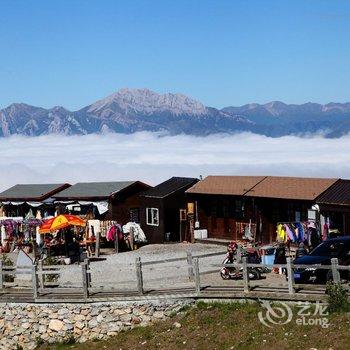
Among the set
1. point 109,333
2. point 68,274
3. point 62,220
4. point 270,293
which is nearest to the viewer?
point 270,293

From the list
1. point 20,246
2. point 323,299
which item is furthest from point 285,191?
point 323,299

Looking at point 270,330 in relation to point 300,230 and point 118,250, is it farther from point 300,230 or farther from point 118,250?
point 118,250

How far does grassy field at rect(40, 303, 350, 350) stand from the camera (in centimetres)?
2053

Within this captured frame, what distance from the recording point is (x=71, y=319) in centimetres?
2612

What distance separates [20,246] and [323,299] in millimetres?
28590

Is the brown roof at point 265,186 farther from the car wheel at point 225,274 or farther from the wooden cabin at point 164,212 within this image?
the car wheel at point 225,274

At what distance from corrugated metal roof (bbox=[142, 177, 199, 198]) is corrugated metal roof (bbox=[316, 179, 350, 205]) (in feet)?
41.6

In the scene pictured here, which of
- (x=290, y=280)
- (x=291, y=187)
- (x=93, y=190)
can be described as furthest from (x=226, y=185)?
(x=290, y=280)

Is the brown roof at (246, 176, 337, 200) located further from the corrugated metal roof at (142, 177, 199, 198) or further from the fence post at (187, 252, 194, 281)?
the fence post at (187, 252, 194, 281)

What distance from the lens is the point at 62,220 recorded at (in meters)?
40.8

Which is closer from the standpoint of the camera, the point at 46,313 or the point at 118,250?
the point at 46,313

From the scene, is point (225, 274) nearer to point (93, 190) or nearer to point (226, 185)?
point (226, 185)

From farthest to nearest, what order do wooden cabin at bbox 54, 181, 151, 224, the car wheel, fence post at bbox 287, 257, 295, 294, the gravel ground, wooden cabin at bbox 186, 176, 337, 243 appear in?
1. wooden cabin at bbox 54, 181, 151, 224
2. wooden cabin at bbox 186, 176, 337, 243
3. the car wheel
4. the gravel ground
5. fence post at bbox 287, 257, 295, 294

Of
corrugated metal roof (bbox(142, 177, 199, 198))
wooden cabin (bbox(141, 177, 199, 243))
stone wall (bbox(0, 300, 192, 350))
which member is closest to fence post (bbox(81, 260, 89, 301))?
stone wall (bbox(0, 300, 192, 350))
